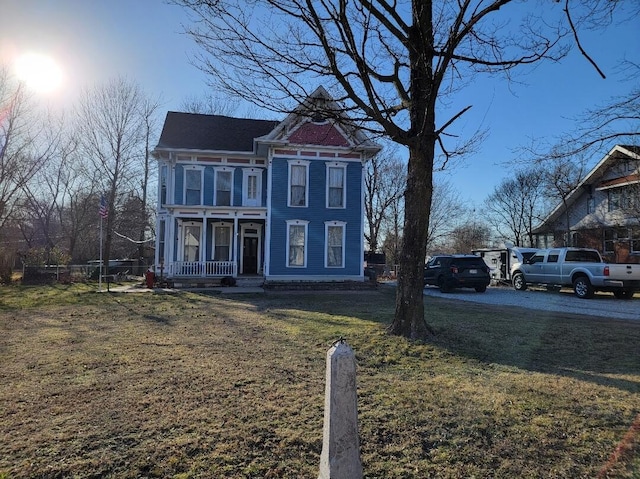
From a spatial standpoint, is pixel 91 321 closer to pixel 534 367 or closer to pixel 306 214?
pixel 534 367

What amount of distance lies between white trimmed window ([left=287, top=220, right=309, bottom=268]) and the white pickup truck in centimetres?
964

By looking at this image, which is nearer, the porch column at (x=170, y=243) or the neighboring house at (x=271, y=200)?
the neighboring house at (x=271, y=200)

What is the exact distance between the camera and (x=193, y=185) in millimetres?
18578

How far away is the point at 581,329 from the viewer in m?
7.90

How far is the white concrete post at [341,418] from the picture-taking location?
7.72ft

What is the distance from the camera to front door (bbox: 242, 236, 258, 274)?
20.2 m

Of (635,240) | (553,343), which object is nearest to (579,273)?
(635,240)

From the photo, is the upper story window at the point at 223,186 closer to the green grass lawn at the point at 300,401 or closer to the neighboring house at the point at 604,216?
the green grass lawn at the point at 300,401

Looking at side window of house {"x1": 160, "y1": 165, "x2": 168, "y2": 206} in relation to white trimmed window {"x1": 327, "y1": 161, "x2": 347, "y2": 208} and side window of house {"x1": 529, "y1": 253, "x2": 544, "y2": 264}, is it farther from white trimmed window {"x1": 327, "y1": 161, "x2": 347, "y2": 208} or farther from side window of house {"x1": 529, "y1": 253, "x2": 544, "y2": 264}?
side window of house {"x1": 529, "y1": 253, "x2": 544, "y2": 264}

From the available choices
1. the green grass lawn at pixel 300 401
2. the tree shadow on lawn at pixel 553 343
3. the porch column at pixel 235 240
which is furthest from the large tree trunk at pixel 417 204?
the porch column at pixel 235 240

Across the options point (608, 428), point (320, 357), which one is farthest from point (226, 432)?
point (608, 428)

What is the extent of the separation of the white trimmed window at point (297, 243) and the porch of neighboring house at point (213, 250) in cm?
165

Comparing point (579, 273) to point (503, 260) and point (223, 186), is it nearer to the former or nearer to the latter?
point (503, 260)

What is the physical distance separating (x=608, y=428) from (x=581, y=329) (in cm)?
513
